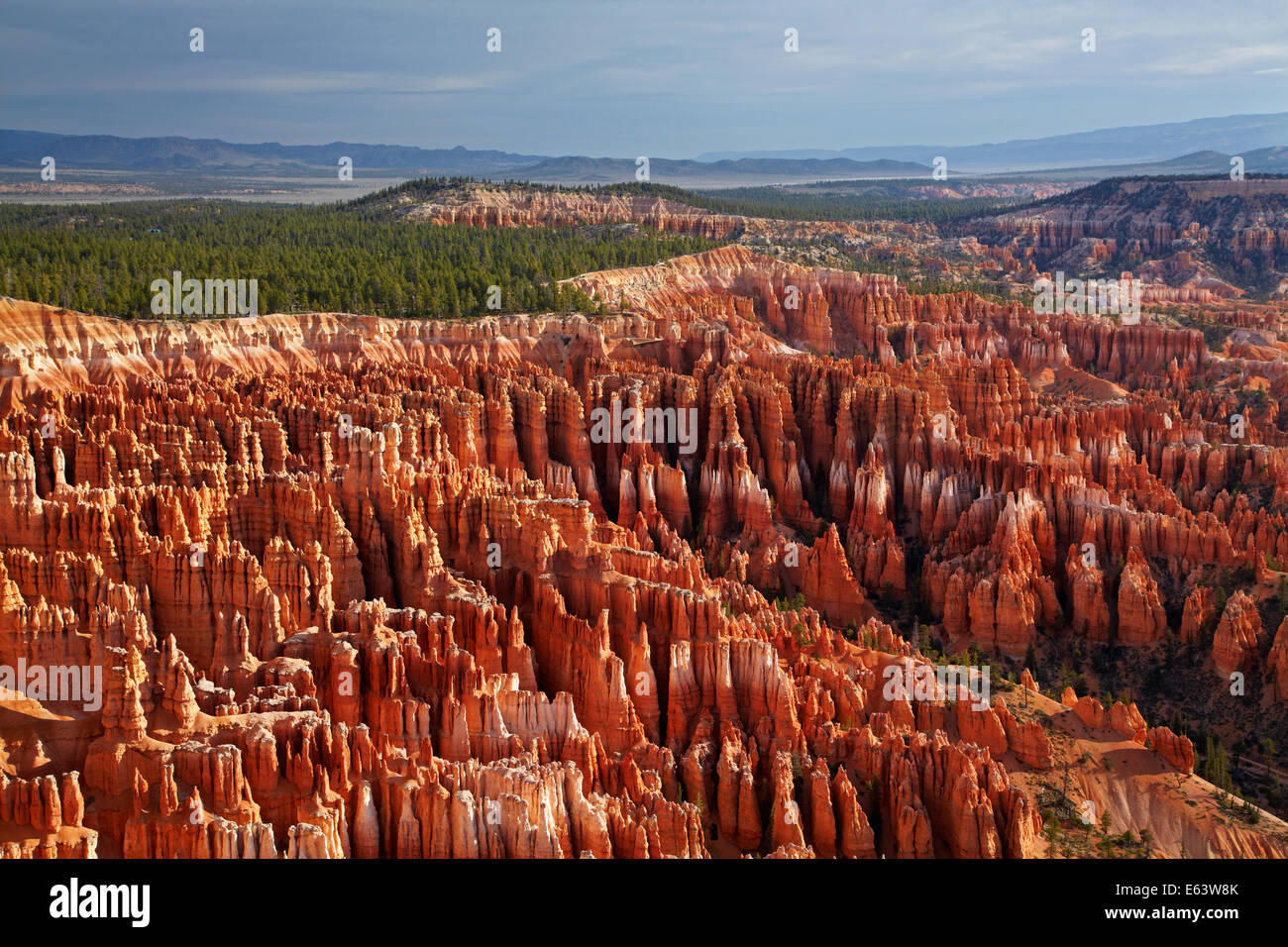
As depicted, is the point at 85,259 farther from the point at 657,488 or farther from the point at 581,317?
the point at 657,488

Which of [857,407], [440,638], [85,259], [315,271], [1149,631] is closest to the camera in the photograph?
[440,638]

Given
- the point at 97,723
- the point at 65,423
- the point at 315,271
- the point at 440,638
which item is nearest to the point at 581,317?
the point at 315,271

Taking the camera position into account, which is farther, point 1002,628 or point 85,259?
point 85,259

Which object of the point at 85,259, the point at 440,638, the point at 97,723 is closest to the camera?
the point at 97,723

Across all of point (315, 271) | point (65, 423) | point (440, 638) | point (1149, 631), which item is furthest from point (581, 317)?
point (440, 638)
